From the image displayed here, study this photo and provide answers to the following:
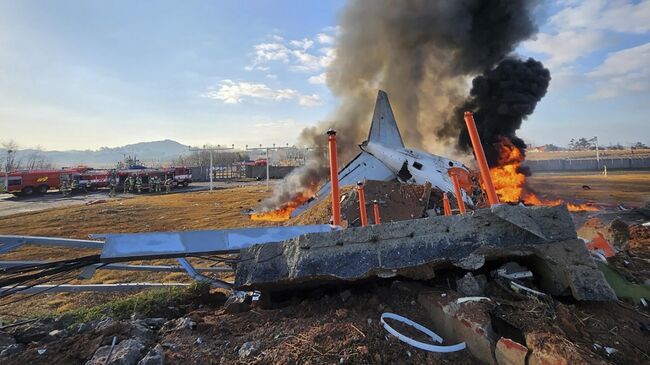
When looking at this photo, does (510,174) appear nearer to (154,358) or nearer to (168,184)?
(154,358)

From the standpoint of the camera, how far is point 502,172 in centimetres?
1773

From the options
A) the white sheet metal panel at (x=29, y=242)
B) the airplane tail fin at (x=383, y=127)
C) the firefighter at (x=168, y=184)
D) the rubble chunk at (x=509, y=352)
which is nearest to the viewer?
A: the rubble chunk at (x=509, y=352)

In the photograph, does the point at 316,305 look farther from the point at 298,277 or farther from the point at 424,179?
the point at 424,179

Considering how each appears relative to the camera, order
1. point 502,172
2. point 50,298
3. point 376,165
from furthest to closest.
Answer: point 502,172 → point 376,165 → point 50,298

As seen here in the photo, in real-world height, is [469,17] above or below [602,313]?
above

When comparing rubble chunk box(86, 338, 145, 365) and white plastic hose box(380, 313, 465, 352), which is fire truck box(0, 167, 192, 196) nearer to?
rubble chunk box(86, 338, 145, 365)

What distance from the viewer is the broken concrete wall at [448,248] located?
319cm

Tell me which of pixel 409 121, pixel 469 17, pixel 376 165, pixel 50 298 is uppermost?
pixel 469 17

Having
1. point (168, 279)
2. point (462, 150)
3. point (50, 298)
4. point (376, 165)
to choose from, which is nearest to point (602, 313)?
point (168, 279)

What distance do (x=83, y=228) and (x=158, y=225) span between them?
127 inches

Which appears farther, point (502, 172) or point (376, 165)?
point (502, 172)

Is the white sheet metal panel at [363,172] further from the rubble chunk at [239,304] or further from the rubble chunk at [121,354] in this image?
the rubble chunk at [121,354]

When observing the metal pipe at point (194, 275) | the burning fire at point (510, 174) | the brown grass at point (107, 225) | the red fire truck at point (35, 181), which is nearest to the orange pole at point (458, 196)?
the metal pipe at point (194, 275)

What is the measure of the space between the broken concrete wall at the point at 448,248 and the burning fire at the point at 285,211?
12.4 m
